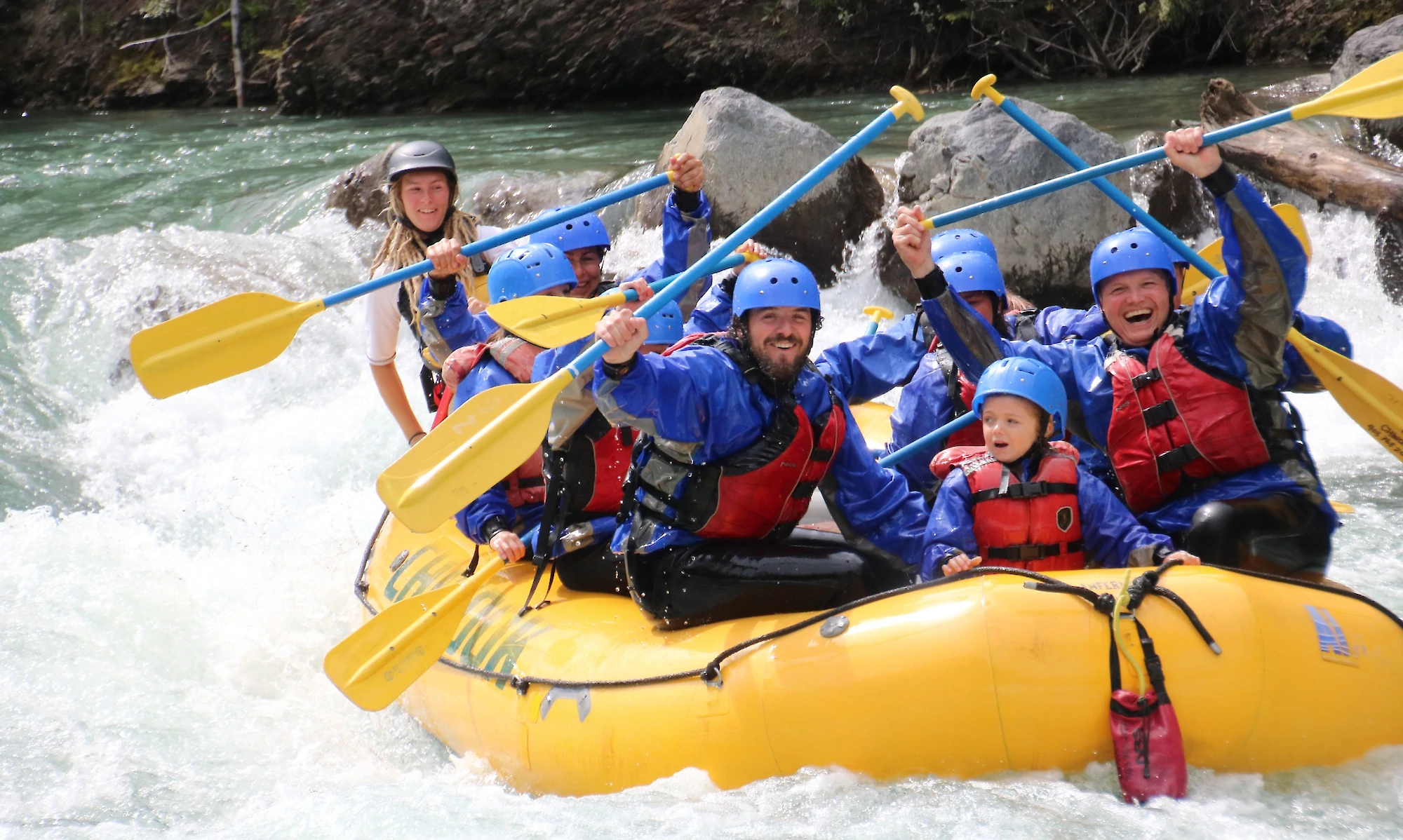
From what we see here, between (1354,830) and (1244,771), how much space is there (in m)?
0.25

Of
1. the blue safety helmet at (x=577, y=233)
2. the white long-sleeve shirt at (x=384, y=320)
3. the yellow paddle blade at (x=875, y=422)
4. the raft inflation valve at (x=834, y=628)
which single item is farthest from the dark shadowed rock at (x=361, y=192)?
the raft inflation valve at (x=834, y=628)

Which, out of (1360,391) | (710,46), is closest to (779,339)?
(1360,391)

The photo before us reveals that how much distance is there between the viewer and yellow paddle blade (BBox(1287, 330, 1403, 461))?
139 inches

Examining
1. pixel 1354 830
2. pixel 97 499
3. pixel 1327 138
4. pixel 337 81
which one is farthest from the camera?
pixel 337 81

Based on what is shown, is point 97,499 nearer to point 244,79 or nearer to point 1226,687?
point 1226,687

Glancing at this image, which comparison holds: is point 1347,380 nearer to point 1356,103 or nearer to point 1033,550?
point 1356,103

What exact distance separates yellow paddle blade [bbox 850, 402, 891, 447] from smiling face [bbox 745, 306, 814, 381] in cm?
169

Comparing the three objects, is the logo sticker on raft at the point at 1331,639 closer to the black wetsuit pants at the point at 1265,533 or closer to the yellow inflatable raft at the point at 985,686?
the yellow inflatable raft at the point at 985,686

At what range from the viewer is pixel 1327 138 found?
301 inches

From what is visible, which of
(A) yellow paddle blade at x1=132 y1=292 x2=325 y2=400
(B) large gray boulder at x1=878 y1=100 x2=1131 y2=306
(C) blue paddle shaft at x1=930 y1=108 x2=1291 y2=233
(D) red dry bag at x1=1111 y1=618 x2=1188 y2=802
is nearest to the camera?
(D) red dry bag at x1=1111 y1=618 x2=1188 y2=802

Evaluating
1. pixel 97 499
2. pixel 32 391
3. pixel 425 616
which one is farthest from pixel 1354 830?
pixel 32 391

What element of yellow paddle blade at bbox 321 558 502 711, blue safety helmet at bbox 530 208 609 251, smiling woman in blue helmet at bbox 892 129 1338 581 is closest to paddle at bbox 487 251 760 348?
yellow paddle blade at bbox 321 558 502 711

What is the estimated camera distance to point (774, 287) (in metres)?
3.03

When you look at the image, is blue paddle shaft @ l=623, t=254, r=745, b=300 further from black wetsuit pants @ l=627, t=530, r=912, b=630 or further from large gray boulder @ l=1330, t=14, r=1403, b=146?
large gray boulder @ l=1330, t=14, r=1403, b=146
